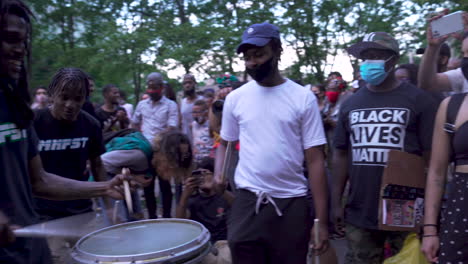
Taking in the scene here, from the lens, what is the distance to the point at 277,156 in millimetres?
2756

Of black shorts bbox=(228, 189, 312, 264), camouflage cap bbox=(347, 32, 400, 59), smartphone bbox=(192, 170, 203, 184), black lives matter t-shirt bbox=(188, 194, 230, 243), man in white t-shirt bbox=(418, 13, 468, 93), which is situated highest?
camouflage cap bbox=(347, 32, 400, 59)

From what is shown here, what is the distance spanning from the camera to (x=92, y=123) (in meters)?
3.60

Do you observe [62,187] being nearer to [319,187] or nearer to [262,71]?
[262,71]

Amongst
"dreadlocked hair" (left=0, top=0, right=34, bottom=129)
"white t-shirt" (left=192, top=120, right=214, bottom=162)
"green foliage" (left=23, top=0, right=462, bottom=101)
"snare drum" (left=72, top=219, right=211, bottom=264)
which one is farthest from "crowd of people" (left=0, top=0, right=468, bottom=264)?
"green foliage" (left=23, top=0, right=462, bottom=101)

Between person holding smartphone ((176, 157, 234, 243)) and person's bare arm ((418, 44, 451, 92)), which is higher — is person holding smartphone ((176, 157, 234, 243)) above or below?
below

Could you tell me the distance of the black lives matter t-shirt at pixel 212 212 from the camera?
4023 mm

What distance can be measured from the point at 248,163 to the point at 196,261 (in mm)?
772

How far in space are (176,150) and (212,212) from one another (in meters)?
0.88

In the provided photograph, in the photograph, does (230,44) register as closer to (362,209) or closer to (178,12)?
(178,12)

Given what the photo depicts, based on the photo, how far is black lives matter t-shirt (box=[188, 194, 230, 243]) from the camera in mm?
4023

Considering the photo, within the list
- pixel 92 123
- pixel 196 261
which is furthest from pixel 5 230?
pixel 92 123

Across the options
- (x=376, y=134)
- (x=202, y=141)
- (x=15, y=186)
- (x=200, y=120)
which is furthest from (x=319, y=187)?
(x=200, y=120)

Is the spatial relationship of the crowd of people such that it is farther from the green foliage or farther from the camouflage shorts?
the green foliage

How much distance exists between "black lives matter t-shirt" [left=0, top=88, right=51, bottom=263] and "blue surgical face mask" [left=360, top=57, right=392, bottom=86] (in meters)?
2.29
